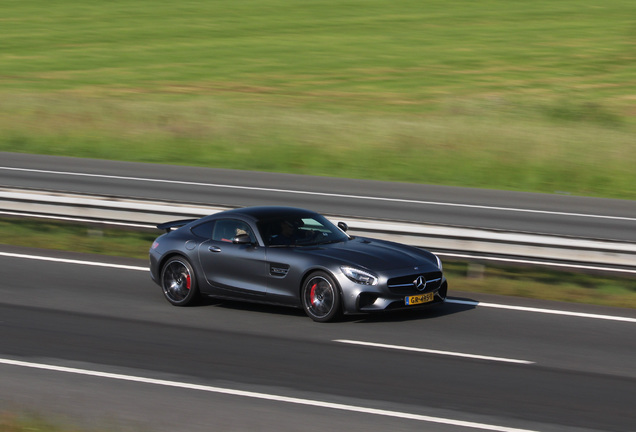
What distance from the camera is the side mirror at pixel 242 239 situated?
11996mm

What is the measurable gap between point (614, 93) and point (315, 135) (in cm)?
1193

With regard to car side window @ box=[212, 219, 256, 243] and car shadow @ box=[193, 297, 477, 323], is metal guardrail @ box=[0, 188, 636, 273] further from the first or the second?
car side window @ box=[212, 219, 256, 243]

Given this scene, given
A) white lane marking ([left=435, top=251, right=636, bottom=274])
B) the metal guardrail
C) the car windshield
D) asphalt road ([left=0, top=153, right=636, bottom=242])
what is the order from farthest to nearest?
asphalt road ([left=0, top=153, right=636, bottom=242]), the metal guardrail, white lane marking ([left=435, top=251, right=636, bottom=274]), the car windshield

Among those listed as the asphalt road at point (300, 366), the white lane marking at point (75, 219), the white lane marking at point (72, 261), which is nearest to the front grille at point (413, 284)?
the asphalt road at point (300, 366)

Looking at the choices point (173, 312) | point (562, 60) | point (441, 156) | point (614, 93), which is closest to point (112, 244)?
point (173, 312)

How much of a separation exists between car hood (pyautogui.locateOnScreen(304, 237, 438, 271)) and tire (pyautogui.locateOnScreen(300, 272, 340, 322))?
0.93 ft

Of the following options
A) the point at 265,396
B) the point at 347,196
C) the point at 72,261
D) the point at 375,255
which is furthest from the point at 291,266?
the point at 347,196

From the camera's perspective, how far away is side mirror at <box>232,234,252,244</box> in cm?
1200

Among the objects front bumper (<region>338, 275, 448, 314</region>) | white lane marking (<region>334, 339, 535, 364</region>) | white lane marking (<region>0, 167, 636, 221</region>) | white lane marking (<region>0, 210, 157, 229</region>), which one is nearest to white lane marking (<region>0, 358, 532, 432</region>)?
white lane marking (<region>334, 339, 535, 364</region>)

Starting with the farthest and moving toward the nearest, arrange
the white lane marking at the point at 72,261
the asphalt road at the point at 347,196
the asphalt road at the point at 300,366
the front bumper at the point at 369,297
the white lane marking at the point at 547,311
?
the asphalt road at the point at 347,196 < the white lane marking at the point at 72,261 < the white lane marking at the point at 547,311 < the front bumper at the point at 369,297 < the asphalt road at the point at 300,366

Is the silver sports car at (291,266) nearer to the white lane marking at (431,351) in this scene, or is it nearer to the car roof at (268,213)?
the car roof at (268,213)

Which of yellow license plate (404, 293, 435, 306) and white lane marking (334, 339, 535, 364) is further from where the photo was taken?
yellow license plate (404, 293, 435, 306)

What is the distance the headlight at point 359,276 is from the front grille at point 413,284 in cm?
19

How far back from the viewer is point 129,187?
966 inches
